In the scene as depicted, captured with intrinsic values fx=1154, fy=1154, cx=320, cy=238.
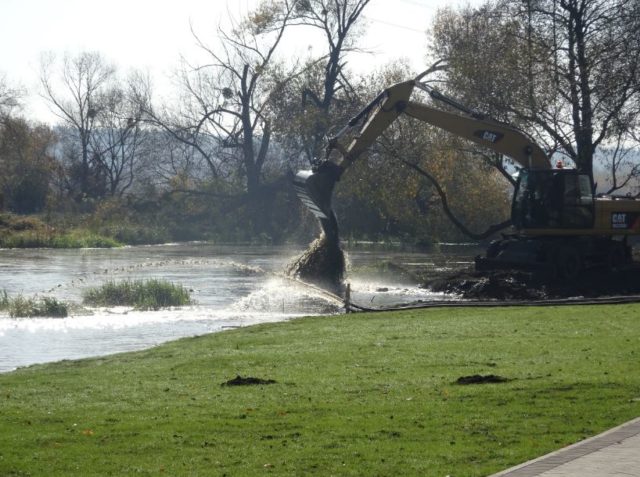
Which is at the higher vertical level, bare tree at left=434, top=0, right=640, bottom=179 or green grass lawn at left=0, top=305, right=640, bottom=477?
bare tree at left=434, top=0, right=640, bottom=179

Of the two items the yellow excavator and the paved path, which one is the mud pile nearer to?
the yellow excavator

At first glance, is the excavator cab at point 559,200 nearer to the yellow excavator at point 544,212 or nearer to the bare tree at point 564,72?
the yellow excavator at point 544,212

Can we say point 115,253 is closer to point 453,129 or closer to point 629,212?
point 453,129

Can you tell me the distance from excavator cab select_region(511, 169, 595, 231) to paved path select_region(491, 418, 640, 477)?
84.9ft

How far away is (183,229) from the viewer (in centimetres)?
8025

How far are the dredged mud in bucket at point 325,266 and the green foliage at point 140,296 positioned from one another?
5851 millimetres

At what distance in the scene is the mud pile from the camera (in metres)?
33.5

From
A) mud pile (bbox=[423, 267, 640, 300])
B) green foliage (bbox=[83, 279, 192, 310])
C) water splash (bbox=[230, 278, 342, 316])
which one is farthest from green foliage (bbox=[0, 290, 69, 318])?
mud pile (bbox=[423, 267, 640, 300])

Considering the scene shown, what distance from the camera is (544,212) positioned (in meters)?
36.4

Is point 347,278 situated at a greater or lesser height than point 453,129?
lesser

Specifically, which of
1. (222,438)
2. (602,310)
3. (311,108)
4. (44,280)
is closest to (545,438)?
(222,438)

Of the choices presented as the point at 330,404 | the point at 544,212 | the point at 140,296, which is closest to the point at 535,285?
the point at 544,212

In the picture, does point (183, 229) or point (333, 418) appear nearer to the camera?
point (333, 418)

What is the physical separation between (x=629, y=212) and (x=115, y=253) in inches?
1335
